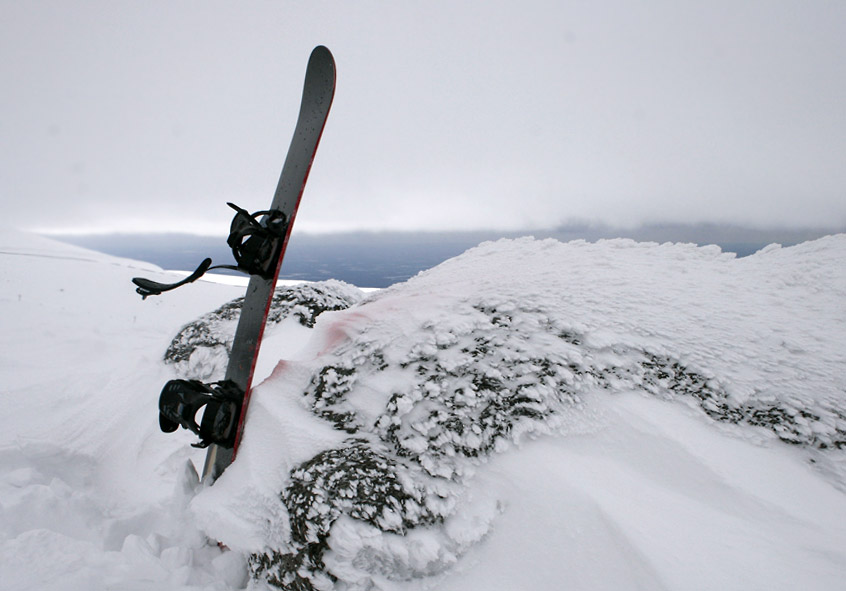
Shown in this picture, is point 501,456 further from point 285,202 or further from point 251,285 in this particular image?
point 285,202

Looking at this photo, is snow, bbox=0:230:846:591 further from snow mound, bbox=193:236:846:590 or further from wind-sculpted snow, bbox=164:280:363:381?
wind-sculpted snow, bbox=164:280:363:381

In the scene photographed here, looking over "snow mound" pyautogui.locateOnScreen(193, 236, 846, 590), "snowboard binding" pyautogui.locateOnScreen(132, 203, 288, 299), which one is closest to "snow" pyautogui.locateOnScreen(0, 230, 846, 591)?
"snow mound" pyautogui.locateOnScreen(193, 236, 846, 590)

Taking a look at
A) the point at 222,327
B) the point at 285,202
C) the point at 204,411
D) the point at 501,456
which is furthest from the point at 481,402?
the point at 222,327

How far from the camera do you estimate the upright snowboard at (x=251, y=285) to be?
2236 millimetres

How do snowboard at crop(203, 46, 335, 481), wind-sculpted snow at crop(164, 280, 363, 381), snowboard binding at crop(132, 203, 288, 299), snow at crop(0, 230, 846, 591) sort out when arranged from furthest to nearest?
wind-sculpted snow at crop(164, 280, 363, 381) < snowboard at crop(203, 46, 335, 481) < snowboard binding at crop(132, 203, 288, 299) < snow at crop(0, 230, 846, 591)

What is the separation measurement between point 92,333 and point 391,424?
20.1ft

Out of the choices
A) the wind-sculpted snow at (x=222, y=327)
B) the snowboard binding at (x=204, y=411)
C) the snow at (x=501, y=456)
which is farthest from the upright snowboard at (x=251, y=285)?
the wind-sculpted snow at (x=222, y=327)

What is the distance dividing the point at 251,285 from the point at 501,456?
1994 millimetres

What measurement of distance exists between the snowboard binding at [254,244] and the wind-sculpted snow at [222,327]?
6.57 ft

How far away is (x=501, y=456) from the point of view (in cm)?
204

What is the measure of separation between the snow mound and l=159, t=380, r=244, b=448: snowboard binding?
0.51ft

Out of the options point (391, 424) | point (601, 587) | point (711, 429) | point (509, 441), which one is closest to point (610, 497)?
point (601, 587)

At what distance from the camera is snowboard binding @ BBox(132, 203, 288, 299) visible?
214cm

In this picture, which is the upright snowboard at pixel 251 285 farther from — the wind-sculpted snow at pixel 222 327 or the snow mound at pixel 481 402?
the wind-sculpted snow at pixel 222 327
